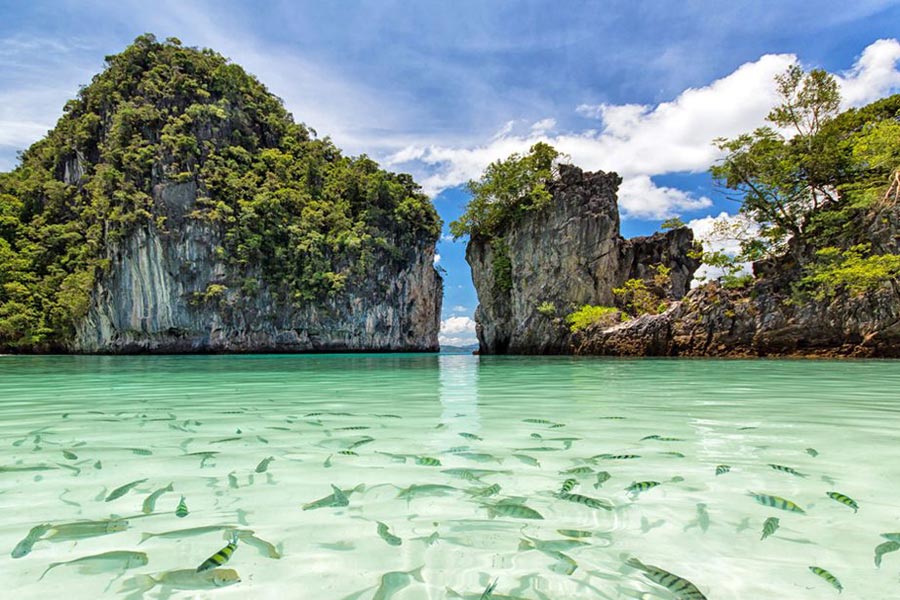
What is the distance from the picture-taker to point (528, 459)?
9.48 feet

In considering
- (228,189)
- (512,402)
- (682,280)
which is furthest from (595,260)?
(228,189)

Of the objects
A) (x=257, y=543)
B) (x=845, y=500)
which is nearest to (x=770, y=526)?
(x=845, y=500)

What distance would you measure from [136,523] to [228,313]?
125ft

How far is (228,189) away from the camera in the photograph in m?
37.2

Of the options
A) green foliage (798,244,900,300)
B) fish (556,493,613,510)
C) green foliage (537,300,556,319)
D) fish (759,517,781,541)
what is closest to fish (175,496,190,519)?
fish (556,493,613,510)

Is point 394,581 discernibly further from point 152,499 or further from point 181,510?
point 152,499

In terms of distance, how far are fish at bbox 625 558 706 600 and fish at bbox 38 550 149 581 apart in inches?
68.5

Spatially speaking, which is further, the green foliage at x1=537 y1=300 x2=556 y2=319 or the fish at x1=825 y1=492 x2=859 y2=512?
the green foliage at x1=537 y1=300 x2=556 y2=319

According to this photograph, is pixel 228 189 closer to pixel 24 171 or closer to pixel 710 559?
pixel 24 171

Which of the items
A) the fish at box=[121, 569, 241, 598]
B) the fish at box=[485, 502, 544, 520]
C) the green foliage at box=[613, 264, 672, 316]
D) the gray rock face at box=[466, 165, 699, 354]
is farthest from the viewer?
the gray rock face at box=[466, 165, 699, 354]

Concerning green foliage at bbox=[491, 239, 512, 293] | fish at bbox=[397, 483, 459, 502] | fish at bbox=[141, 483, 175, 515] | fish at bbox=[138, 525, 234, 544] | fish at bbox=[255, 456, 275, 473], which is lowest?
fish at bbox=[255, 456, 275, 473]

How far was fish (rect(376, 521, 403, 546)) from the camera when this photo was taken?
1750mm

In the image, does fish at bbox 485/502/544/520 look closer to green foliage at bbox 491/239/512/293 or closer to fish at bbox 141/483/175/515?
fish at bbox 141/483/175/515

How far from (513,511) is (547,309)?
986 inches
